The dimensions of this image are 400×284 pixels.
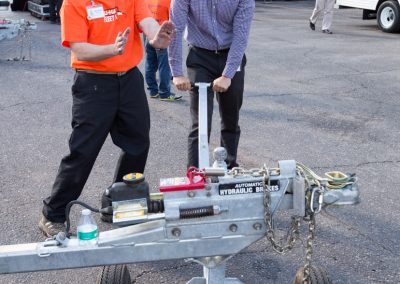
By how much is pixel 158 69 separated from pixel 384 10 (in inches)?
344

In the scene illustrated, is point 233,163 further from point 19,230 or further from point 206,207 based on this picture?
point 206,207

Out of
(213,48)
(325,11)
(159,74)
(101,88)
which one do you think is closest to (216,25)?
(213,48)

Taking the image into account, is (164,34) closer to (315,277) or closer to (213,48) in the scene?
(213,48)

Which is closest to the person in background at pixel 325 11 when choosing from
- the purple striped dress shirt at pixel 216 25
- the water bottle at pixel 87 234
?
the purple striped dress shirt at pixel 216 25

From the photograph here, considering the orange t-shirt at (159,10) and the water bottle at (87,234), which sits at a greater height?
the orange t-shirt at (159,10)

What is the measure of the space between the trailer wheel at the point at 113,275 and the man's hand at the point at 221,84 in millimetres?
1468

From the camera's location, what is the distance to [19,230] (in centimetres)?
421

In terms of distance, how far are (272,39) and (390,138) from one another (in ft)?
24.1

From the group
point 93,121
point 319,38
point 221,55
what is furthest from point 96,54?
point 319,38

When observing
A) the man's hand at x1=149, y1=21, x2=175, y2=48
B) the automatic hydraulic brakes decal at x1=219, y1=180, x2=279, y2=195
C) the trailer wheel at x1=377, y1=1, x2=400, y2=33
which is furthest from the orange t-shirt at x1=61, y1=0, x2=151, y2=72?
the trailer wheel at x1=377, y1=1, x2=400, y2=33

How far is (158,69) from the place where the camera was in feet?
25.8

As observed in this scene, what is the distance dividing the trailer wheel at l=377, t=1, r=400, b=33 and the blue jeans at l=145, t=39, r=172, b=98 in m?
8.23

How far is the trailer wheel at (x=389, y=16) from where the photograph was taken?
45.8ft

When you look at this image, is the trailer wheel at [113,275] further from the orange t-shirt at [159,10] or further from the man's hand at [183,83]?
the orange t-shirt at [159,10]
